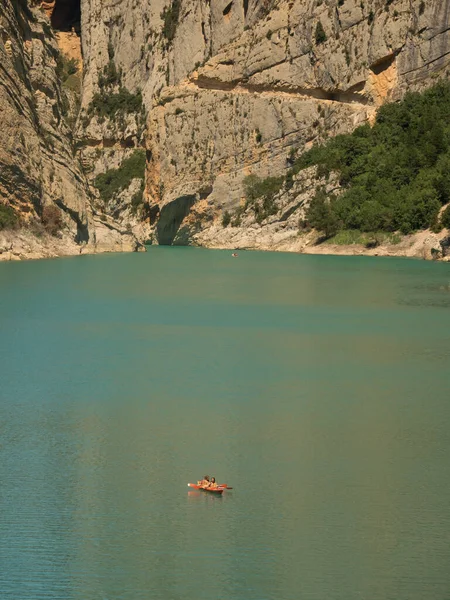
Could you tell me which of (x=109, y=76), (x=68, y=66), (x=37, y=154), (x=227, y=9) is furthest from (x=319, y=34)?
(x=68, y=66)

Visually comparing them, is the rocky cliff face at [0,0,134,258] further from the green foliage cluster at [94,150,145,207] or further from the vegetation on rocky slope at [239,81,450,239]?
the green foliage cluster at [94,150,145,207]

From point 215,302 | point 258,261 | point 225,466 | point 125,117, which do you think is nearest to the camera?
point 225,466

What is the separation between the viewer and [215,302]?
1399 inches

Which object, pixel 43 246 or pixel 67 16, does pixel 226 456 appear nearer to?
pixel 43 246

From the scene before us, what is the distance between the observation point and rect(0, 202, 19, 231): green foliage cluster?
56719mm

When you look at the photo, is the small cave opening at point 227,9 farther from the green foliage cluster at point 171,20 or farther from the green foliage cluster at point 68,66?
the green foliage cluster at point 68,66

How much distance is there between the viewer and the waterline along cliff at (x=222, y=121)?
63.1 meters

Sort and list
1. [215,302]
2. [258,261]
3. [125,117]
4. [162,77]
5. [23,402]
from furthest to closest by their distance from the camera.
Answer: [125,117] < [162,77] < [258,261] < [215,302] < [23,402]

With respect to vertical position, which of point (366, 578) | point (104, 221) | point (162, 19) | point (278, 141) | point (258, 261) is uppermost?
point (162, 19)

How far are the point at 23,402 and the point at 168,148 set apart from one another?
3092 inches

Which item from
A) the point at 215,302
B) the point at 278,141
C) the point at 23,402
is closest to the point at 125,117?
the point at 278,141

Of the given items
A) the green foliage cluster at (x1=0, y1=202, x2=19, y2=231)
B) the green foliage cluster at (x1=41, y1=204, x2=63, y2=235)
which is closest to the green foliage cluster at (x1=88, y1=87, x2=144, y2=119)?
the green foliage cluster at (x1=41, y1=204, x2=63, y2=235)

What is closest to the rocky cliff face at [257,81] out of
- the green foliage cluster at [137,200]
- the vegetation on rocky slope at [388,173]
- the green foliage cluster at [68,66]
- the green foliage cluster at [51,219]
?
the vegetation on rocky slope at [388,173]

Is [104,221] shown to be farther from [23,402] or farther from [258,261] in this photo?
[23,402]
